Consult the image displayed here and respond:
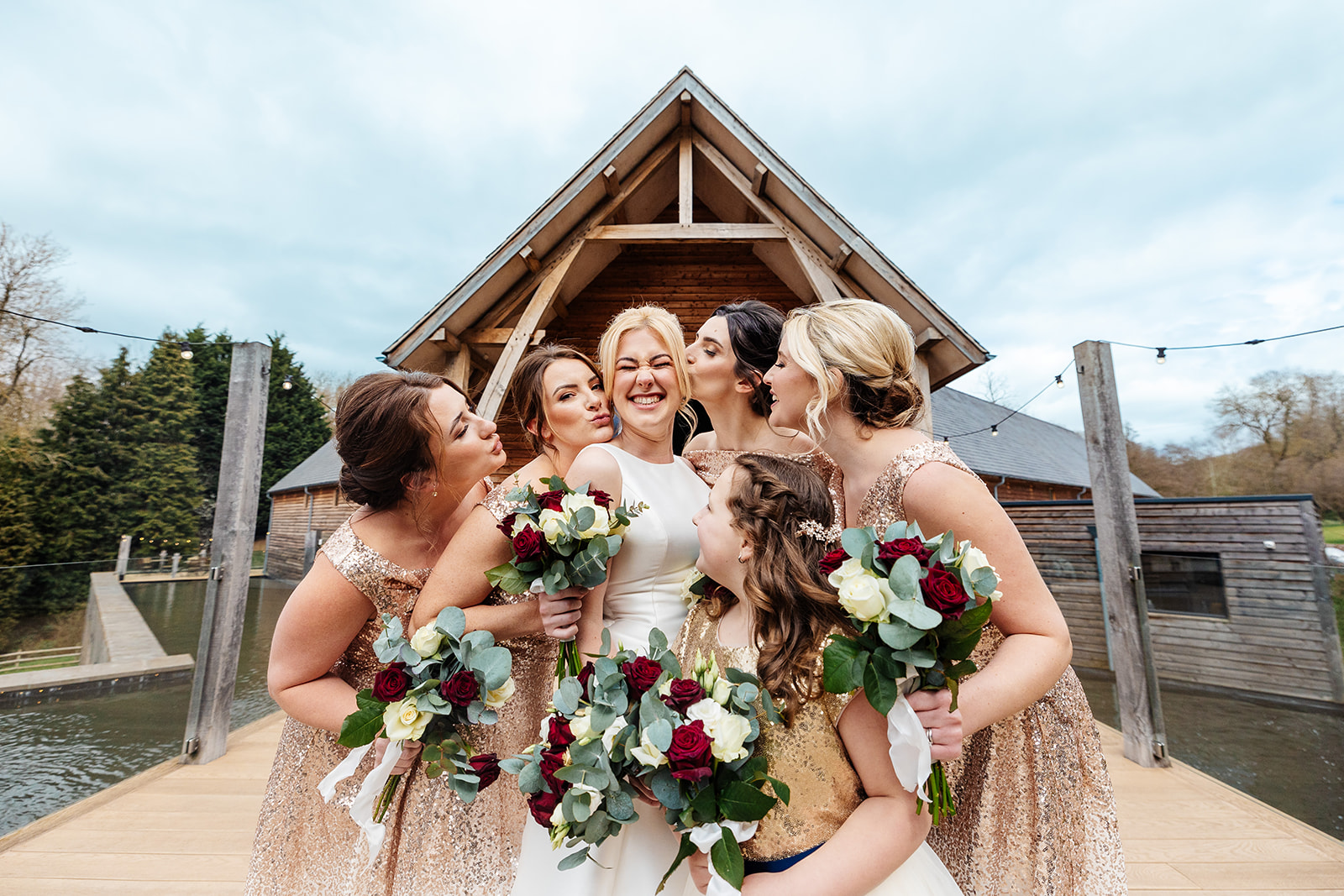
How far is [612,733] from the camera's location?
1229mm

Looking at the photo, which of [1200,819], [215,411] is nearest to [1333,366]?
[1200,819]

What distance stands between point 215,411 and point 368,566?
35.6 m

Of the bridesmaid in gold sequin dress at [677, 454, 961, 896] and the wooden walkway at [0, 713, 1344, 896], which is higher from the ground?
the bridesmaid in gold sequin dress at [677, 454, 961, 896]

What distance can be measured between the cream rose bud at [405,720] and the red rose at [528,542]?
453 millimetres

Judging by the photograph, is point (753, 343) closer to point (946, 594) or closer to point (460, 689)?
point (946, 594)

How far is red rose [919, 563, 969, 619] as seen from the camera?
1089 mm

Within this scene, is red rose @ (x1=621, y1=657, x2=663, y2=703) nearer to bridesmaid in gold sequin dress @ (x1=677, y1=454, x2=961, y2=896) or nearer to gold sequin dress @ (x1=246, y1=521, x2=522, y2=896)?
bridesmaid in gold sequin dress @ (x1=677, y1=454, x2=961, y2=896)

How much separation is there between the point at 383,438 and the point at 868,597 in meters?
1.49

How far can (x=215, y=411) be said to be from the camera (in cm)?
2916

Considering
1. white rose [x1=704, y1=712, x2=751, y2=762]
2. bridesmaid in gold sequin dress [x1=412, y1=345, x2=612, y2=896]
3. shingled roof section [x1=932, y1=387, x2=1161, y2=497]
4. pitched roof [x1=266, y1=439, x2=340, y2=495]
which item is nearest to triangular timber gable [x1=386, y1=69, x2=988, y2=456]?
bridesmaid in gold sequin dress [x1=412, y1=345, x2=612, y2=896]

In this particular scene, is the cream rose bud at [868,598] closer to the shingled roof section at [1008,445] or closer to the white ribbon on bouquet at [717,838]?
the white ribbon on bouquet at [717,838]

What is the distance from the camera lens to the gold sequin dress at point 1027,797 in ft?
5.19

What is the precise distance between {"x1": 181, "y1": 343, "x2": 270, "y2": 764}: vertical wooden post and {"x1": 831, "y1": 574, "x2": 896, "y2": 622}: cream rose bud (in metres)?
4.71

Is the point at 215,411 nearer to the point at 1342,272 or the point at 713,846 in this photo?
the point at 713,846
